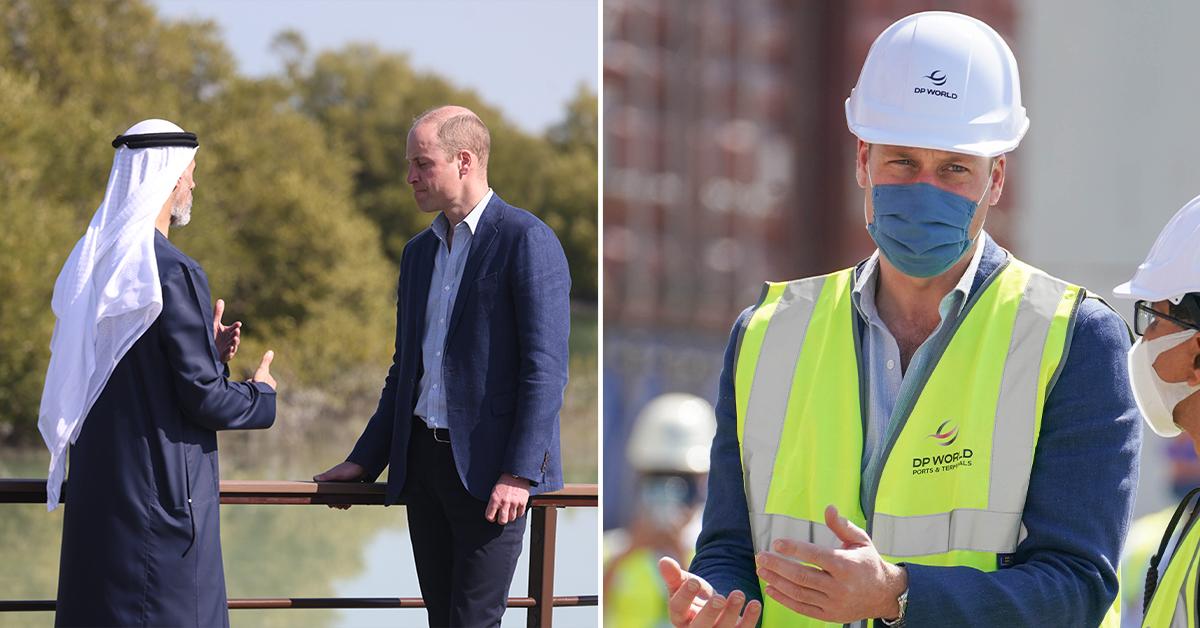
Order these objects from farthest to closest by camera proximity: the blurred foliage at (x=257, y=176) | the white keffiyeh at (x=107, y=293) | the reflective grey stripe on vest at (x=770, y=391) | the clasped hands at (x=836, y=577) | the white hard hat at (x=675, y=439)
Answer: the blurred foliage at (x=257, y=176), the white hard hat at (x=675, y=439), the white keffiyeh at (x=107, y=293), the reflective grey stripe on vest at (x=770, y=391), the clasped hands at (x=836, y=577)

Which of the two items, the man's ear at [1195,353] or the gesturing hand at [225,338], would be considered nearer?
the man's ear at [1195,353]

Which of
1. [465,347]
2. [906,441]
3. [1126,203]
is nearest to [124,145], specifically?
[465,347]

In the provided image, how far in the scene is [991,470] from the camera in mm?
2637

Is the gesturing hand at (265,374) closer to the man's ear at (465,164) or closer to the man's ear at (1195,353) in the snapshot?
the man's ear at (465,164)

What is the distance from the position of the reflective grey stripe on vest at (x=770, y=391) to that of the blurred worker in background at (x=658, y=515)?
4.50 metres

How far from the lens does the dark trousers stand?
153 inches

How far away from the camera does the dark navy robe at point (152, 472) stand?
3664 mm

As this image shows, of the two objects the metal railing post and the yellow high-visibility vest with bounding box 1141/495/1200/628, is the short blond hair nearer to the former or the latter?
the metal railing post

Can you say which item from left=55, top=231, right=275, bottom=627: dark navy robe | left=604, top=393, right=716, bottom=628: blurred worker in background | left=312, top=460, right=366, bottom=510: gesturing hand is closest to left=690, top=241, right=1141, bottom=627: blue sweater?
left=55, top=231, right=275, bottom=627: dark navy robe

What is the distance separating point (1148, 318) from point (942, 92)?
0.60 metres

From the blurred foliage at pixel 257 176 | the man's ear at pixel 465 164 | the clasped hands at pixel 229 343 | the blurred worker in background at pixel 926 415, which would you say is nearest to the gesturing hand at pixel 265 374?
the clasped hands at pixel 229 343

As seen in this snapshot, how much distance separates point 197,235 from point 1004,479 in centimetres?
3470

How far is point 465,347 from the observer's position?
12.9 feet

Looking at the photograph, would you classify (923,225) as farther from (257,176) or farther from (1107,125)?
(257,176)
